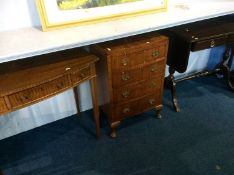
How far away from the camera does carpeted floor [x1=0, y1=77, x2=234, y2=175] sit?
172cm

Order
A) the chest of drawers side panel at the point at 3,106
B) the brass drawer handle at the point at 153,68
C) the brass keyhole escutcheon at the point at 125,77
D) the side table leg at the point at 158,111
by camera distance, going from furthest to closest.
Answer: the side table leg at the point at 158,111 < the brass drawer handle at the point at 153,68 < the brass keyhole escutcheon at the point at 125,77 < the chest of drawers side panel at the point at 3,106

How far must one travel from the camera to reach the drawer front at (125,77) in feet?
5.36

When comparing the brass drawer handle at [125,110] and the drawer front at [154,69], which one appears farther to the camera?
the brass drawer handle at [125,110]

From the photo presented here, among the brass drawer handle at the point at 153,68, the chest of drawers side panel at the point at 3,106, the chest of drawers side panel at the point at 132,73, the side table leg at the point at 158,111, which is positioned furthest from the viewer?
the side table leg at the point at 158,111

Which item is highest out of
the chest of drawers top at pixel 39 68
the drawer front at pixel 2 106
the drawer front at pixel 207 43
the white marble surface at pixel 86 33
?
the white marble surface at pixel 86 33

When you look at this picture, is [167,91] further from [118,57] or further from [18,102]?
[18,102]

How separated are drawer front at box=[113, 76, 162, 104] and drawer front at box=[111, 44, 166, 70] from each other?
19 cm

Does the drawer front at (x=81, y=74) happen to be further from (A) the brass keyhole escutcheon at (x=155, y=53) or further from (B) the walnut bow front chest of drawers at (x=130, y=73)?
(A) the brass keyhole escutcheon at (x=155, y=53)

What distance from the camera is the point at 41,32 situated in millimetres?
1495

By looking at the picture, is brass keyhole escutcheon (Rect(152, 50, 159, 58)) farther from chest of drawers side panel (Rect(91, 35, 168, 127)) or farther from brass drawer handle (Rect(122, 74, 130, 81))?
brass drawer handle (Rect(122, 74, 130, 81))

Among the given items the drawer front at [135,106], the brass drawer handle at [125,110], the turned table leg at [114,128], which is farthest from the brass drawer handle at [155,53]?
the turned table leg at [114,128]

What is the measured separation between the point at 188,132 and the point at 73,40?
1288 millimetres

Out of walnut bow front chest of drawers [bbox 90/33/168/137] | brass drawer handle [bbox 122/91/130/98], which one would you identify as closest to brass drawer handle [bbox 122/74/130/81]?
walnut bow front chest of drawers [bbox 90/33/168/137]

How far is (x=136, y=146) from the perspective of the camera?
1891 millimetres
